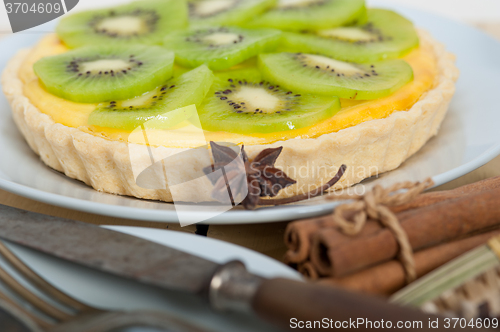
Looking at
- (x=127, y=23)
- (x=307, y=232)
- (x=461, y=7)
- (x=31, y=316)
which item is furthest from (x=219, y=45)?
(x=461, y=7)

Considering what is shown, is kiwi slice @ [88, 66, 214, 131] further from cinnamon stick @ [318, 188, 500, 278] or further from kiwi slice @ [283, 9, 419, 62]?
cinnamon stick @ [318, 188, 500, 278]

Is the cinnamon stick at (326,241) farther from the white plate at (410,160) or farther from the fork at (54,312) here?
the fork at (54,312)

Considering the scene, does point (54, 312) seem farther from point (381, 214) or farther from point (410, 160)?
point (410, 160)

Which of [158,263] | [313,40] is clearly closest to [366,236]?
[158,263]

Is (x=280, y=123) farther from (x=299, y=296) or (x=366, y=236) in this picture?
(x=299, y=296)

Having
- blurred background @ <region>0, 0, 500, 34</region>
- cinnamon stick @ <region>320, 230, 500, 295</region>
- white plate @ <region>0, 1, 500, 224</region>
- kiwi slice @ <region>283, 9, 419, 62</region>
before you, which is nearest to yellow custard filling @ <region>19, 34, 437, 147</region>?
kiwi slice @ <region>283, 9, 419, 62</region>
